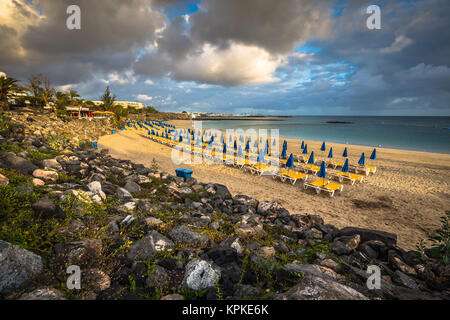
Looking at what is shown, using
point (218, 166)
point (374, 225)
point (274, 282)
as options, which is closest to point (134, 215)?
point (274, 282)

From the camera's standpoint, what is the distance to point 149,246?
97.3 inches

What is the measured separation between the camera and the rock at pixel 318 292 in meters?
1.57

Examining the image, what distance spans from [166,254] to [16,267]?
4.55 feet

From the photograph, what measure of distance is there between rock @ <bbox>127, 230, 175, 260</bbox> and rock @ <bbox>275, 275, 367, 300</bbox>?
5.27 feet

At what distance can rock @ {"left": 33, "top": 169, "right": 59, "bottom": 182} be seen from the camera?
394cm

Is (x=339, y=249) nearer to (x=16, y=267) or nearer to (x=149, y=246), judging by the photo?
(x=149, y=246)

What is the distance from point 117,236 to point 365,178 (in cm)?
1274

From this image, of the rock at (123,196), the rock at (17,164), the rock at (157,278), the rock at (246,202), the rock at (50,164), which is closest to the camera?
the rock at (157,278)

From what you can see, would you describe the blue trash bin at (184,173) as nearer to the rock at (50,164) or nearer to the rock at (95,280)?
the rock at (50,164)

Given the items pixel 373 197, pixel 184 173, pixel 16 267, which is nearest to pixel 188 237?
pixel 16 267

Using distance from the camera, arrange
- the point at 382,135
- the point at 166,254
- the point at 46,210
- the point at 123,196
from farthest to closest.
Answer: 1. the point at 382,135
2. the point at 123,196
3. the point at 46,210
4. the point at 166,254

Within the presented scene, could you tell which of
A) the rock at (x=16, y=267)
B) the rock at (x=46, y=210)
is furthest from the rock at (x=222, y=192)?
the rock at (x=16, y=267)

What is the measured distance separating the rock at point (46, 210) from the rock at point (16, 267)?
0.84 m
